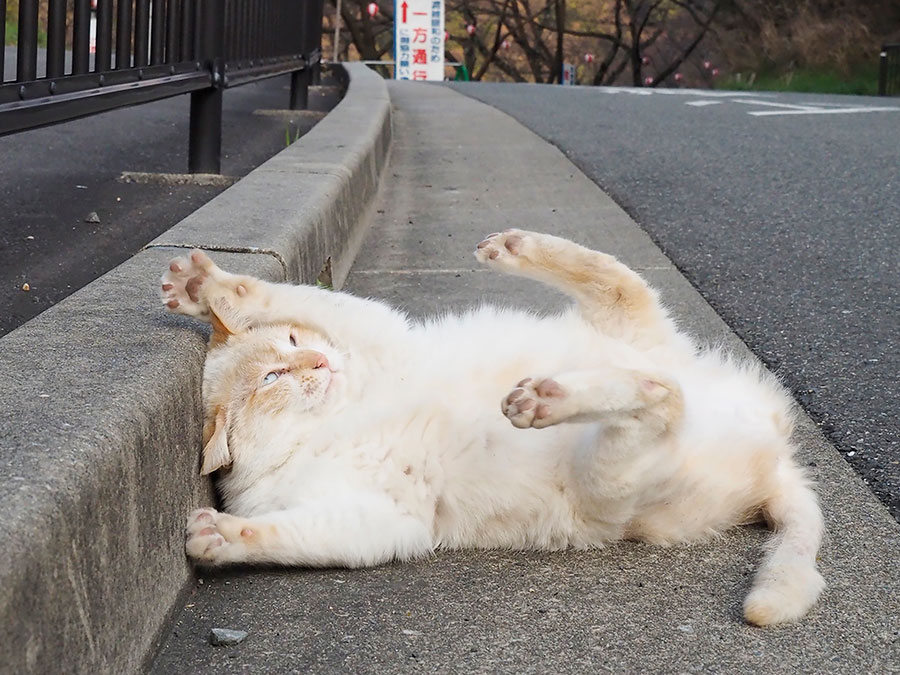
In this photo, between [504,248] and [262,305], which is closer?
[262,305]

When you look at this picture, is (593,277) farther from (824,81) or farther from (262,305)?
(824,81)

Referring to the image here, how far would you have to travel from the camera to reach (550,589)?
6.79 ft

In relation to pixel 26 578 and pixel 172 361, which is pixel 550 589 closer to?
pixel 172 361

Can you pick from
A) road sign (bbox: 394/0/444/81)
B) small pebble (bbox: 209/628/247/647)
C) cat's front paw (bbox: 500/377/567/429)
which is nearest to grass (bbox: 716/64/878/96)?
road sign (bbox: 394/0/444/81)

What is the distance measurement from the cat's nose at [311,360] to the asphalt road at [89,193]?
3.39 ft

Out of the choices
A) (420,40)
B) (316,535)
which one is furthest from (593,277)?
(420,40)

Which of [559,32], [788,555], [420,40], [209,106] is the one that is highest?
[559,32]

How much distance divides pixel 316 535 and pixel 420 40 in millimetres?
24837

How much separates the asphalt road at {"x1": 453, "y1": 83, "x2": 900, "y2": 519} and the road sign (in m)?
15.4

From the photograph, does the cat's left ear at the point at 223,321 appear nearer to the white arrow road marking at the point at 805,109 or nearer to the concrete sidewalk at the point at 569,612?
the concrete sidewalk at the point at 569,612

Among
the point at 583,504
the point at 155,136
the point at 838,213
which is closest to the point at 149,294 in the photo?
the point at 583,504

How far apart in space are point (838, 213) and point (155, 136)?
4.23 meters

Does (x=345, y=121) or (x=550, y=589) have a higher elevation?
(x=345, y=121)

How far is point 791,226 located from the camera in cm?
522
